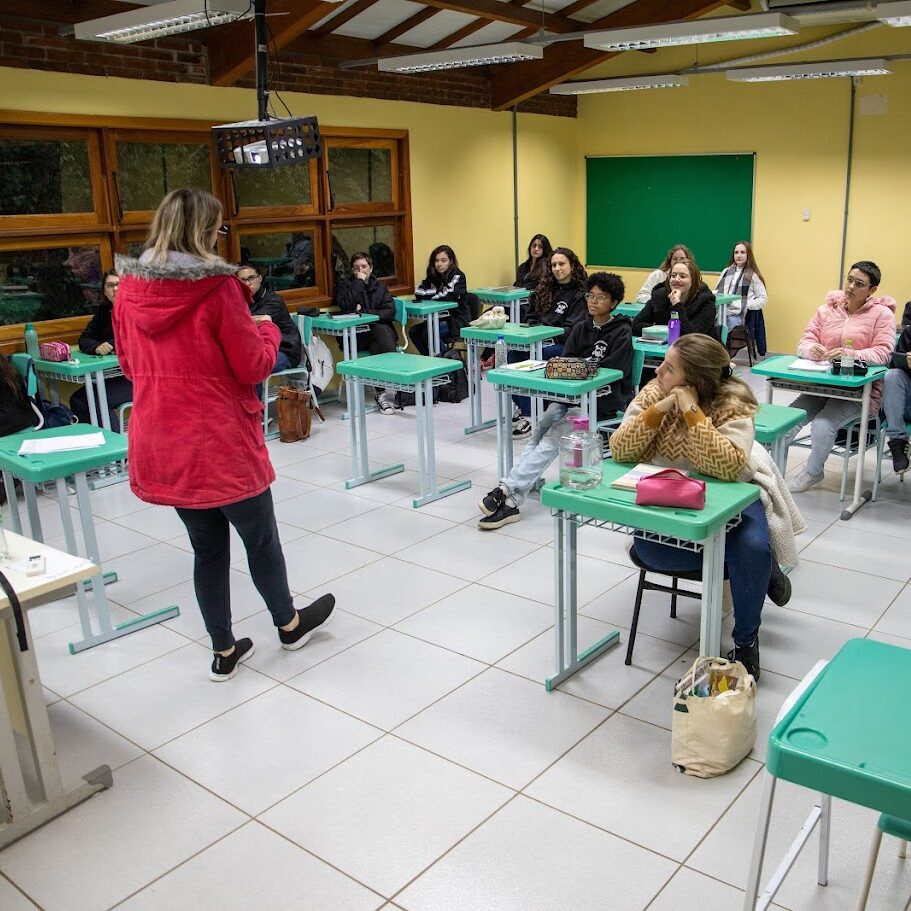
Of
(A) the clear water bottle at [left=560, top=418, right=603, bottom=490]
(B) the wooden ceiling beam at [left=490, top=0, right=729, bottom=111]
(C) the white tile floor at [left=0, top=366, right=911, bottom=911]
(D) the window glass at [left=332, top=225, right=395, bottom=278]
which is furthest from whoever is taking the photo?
(D) the window glass at [left=332, top=225, right=395, bottom=278]

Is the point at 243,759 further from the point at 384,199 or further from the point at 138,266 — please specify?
the point at 384,199

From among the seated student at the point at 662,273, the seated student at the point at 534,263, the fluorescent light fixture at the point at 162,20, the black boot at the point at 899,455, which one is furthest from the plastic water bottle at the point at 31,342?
the black boot at the point at 899,455

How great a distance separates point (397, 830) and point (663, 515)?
3.58 ft

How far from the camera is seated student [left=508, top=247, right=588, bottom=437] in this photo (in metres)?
6.03

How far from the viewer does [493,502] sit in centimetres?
448

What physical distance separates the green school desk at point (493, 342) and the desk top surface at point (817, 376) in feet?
5.01

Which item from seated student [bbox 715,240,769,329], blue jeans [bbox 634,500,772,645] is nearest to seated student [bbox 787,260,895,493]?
blue jeans [bbox 634,500,772,645]

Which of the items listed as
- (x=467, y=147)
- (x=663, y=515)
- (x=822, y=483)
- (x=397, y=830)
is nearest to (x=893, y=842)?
(x=663, y=515)

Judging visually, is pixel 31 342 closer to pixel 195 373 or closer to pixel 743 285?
pixel 195 373

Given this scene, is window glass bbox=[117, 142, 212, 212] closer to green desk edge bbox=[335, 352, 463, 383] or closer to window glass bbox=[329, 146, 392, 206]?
window glass bbox=[329, 146, 392, 206]

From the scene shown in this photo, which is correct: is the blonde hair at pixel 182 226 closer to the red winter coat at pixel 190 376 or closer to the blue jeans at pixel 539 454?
the red winter coat at pixel 190 376

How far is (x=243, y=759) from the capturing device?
2646mm

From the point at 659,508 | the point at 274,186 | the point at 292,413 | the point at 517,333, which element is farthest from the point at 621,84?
the point at 659,508

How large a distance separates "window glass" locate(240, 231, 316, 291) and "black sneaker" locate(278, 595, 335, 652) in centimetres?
435
